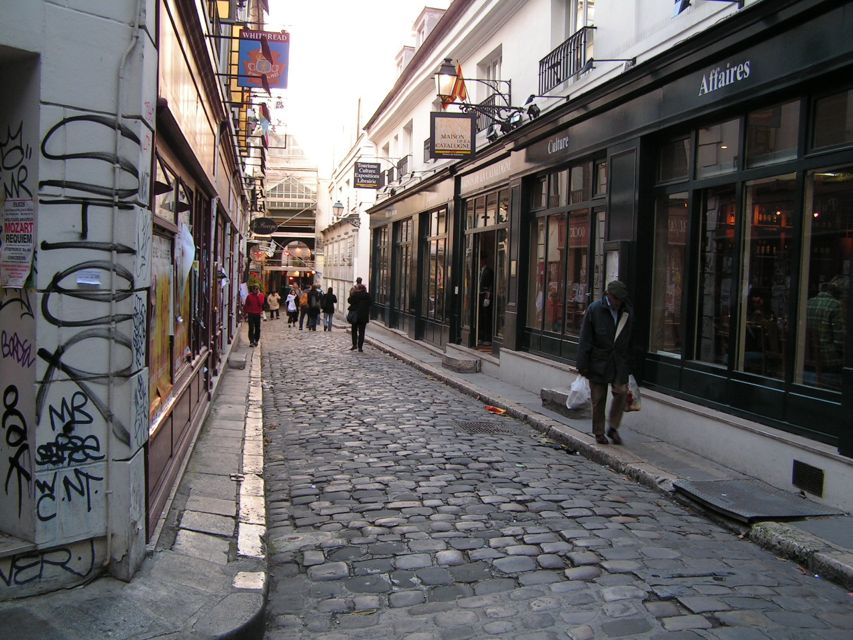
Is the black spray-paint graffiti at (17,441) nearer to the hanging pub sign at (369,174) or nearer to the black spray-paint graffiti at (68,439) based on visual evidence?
the black spray-paint graffiti at (68,439)

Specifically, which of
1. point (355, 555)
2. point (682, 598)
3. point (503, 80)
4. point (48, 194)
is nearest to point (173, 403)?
point (355, 555)

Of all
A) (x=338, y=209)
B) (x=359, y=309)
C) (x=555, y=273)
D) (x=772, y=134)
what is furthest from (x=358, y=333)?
(x=338, y=209)

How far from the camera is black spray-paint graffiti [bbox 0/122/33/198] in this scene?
3.73 meters

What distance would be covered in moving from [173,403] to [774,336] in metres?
5.68

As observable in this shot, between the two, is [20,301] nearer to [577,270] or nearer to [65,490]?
[65,490]

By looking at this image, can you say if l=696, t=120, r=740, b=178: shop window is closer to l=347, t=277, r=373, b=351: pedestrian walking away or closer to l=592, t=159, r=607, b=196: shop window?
l=592, t=159, r=607, b=196: shop window

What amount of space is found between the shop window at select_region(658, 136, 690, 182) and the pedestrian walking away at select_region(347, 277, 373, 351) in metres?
10.6

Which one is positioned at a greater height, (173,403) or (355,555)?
(173,403)

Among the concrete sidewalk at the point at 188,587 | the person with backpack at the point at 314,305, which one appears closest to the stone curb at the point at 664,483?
the concrete sidewalk at the point at 188,587

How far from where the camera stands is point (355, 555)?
501 centimetres

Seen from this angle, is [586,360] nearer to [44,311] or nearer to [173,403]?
[173,403]

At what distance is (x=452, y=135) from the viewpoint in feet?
47.4

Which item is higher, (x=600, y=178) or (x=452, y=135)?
(x=452, y=135)

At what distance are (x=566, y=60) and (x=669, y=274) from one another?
446 cm
